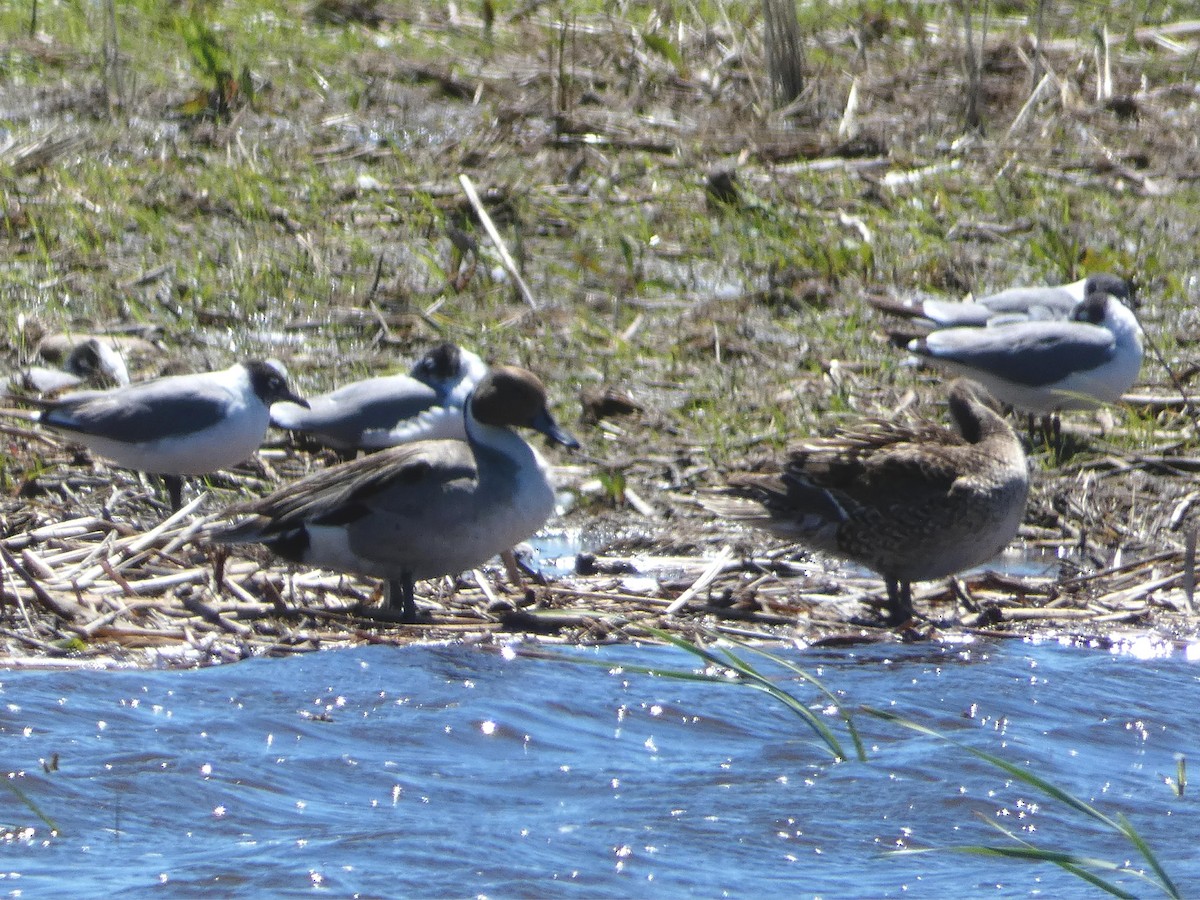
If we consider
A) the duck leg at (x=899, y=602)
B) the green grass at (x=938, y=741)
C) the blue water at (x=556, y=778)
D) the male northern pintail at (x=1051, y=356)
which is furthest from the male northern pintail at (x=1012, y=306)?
the green grass at (x=938, y=741)

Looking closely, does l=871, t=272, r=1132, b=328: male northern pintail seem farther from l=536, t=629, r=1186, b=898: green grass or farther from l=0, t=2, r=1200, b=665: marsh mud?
l=536, t=629, r=1186, b=898: green grass

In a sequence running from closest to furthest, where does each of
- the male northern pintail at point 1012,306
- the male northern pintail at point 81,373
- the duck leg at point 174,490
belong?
the duck leg at point 174,490
the male northern pintail at point 81,373
the male northern pintail at point 1012,306

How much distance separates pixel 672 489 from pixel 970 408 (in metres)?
1.29

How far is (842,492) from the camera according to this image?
5.89 meters

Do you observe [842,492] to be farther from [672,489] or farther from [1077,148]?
[1077,148]

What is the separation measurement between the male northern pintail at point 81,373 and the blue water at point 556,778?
2990mm

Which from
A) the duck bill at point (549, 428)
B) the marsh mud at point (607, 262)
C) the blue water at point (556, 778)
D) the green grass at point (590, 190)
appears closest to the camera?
the blue water at point (556, 778)

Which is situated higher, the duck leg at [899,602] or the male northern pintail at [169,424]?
the male northern pintail at [169,424]

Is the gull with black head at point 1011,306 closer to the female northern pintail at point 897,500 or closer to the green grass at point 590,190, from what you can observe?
the green grass at point 590,190

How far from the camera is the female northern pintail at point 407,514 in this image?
550cm

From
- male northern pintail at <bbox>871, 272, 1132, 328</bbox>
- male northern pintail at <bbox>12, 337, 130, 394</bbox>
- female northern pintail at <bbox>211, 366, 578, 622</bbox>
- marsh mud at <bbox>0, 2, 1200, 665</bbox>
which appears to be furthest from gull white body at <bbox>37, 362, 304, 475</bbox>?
male northern pintail at <bbox>871, 272, 1132, 328</bbox>

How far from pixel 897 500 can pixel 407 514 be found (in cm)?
141

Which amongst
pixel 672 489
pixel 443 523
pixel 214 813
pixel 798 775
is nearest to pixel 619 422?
pixel 672 489

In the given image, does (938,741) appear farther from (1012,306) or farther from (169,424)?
(1012,306)
